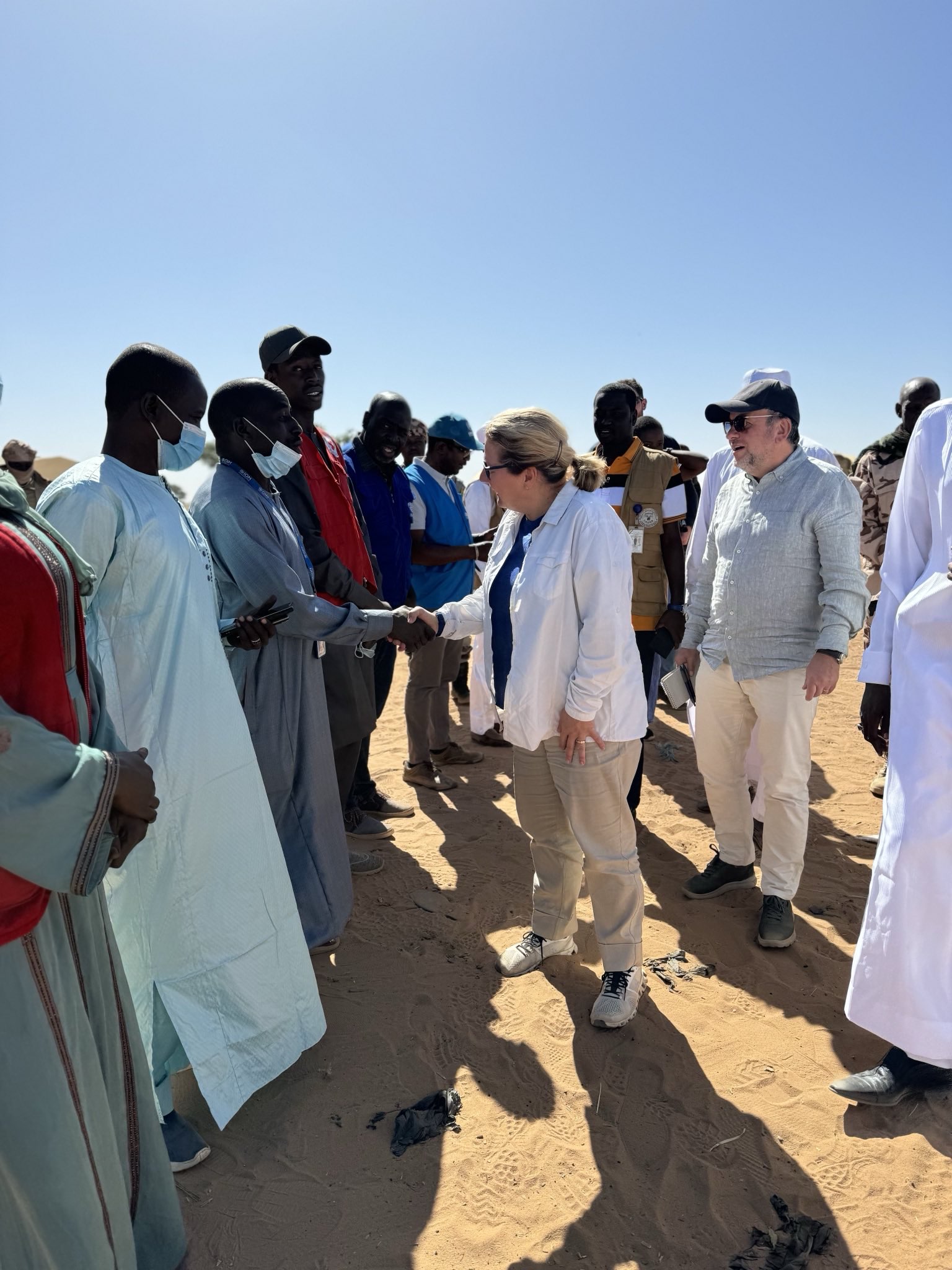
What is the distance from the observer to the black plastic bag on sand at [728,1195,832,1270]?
221cm

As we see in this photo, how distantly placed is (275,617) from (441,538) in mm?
2960

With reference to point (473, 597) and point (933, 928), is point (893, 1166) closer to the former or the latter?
point (933, 928)

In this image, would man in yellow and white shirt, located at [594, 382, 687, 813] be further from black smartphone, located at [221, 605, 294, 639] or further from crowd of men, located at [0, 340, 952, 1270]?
black smartphone, located at [221, 605, 294, 639]

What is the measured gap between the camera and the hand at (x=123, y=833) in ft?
5.38

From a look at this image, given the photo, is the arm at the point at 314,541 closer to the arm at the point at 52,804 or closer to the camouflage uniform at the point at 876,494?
the arm at the point at 52,804

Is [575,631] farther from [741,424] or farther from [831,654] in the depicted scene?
[741,424]

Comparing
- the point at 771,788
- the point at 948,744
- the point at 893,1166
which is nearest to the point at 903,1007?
the point at 893,1166

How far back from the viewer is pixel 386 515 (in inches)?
195

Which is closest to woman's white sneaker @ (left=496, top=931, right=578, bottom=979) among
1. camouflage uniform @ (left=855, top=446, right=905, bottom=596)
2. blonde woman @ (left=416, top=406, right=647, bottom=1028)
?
blonde woman @ (left=416, top=406, right=647, bottom=1028)

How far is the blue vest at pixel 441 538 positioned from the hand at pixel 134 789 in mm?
4112

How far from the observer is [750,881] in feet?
14.1

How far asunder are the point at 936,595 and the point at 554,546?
3.88 ft

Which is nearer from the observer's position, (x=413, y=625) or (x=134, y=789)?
(x=134, y=789)

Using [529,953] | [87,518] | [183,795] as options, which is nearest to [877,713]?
[529,953]
